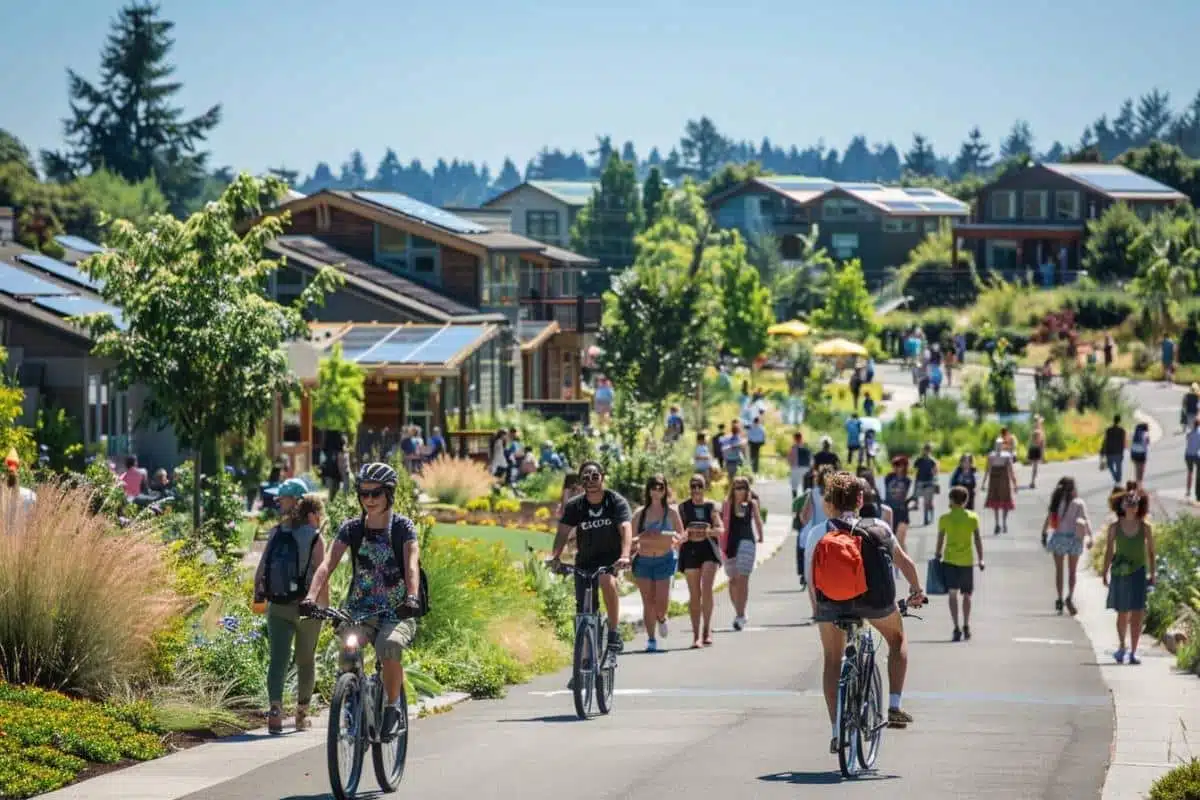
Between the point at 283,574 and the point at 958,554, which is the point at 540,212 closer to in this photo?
the point at 958,554

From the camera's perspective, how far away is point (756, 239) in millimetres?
125000

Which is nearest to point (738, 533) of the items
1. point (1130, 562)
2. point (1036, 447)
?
point (1130, 562)

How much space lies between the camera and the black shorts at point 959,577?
22.1 meters

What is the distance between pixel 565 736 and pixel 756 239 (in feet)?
366

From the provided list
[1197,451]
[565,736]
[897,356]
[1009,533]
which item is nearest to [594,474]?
[565,736]

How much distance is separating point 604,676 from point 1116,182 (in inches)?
4113

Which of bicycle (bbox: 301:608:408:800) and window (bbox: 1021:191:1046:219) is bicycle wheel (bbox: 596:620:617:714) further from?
window (bbox: 1021:191:1046:219)

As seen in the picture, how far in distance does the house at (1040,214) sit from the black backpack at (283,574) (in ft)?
320

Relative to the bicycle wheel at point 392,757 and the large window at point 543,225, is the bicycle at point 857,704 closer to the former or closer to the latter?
the bicycle wheel at point 392,757

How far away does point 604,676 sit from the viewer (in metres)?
15.4

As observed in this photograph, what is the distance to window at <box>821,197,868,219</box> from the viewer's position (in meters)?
127

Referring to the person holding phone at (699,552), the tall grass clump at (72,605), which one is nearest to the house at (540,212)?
the person holding phone at (699,552)

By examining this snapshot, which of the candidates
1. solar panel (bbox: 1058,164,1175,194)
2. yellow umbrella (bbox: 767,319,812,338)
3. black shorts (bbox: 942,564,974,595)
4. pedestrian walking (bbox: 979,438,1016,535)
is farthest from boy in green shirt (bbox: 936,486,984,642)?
solar panel (bbox: 1058,164,1175,194)

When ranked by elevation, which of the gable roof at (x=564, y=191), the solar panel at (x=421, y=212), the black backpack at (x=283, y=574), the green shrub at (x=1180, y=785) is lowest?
the green shrub at (x=1180, y=785)
